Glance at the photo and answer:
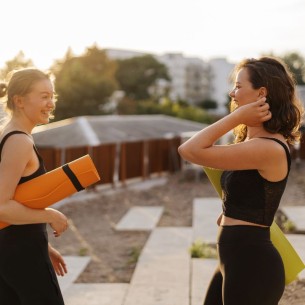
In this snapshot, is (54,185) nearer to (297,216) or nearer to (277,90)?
(277,90)

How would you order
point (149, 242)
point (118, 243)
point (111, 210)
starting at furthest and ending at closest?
1. point (111, 210)
2. point (118, 243)
3. point (149, 242)

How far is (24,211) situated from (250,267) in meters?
1.03

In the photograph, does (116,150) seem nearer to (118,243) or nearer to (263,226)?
(118,243)

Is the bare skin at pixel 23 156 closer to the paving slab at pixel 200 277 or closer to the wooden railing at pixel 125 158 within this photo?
the paving slab at pixel 200 277

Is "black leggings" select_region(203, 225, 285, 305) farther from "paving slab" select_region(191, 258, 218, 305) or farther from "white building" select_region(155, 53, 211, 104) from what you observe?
"white building" select_region(155, 53, 211, 104)

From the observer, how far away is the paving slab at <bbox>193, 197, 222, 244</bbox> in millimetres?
8320

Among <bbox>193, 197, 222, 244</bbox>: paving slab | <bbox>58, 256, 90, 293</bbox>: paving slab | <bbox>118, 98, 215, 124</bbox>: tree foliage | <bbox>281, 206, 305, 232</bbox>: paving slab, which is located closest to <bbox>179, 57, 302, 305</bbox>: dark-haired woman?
<bbox>58, 256, 90, 293</bbox>: paving slab

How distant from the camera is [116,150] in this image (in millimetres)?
17438

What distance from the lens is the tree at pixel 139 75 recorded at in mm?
71188

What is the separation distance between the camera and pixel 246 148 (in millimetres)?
2314

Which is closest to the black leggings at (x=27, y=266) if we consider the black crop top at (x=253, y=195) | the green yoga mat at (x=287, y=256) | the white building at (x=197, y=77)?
the black crop top at (x=253, y=195)

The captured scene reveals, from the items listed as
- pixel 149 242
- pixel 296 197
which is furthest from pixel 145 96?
pixel 149 242

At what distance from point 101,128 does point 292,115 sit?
17079mm

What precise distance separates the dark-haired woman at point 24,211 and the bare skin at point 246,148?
2.27ft
